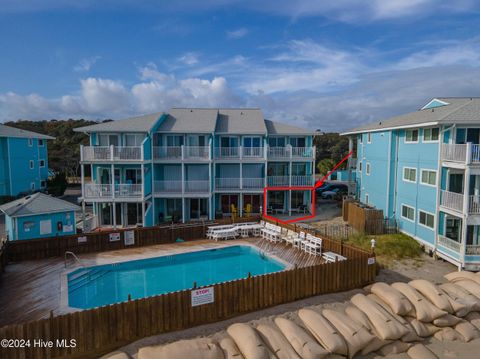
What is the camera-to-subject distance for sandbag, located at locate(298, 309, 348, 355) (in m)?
9.26

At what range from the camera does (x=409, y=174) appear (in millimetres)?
20734

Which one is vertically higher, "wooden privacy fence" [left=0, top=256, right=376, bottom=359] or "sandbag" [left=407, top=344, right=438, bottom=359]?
"wooden privacy fence" [left=0, top=256, right=376, bottom=359]

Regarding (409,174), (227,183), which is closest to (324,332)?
(409,174)

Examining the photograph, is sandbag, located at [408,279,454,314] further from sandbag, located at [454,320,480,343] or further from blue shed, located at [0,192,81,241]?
blue shed, located at [0,192,81,241]

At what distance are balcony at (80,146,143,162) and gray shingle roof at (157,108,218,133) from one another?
10.5 ft

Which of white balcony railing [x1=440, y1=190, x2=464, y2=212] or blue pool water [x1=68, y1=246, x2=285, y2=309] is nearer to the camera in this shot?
blue pool water [x1=68, y1=246, x2=285, y2=309]

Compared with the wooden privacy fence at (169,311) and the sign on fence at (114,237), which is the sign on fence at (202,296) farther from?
the sign on fence at (114,237)

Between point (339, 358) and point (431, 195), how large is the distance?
12.4 meters

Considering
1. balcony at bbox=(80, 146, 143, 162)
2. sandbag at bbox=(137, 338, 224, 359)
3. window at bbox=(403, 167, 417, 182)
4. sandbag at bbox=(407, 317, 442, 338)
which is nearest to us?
sandbag at bbox=(137, 338, 224, 359)

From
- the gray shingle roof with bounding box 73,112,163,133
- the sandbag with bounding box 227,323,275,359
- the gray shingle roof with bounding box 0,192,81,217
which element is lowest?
the sandbag with bounding box 227,323,275,359

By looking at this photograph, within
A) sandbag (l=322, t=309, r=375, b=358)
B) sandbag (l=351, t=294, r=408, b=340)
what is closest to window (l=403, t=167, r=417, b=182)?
sandbag (l=351, t=294, r=408, b=340)

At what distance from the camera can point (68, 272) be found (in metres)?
14.7

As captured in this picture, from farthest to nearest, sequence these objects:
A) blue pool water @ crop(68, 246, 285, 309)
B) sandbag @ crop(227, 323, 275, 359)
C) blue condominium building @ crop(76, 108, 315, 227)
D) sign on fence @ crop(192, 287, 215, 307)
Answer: blue condominium building @ crop(76, 108, 315, 227), blue pool water @ crop(68, 246, 285, 309), sign on fence @ crop(192, 287, 215, 307), sandbag @ crop(227, 323, 275, 359)

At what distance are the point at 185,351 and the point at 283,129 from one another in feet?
71.4
